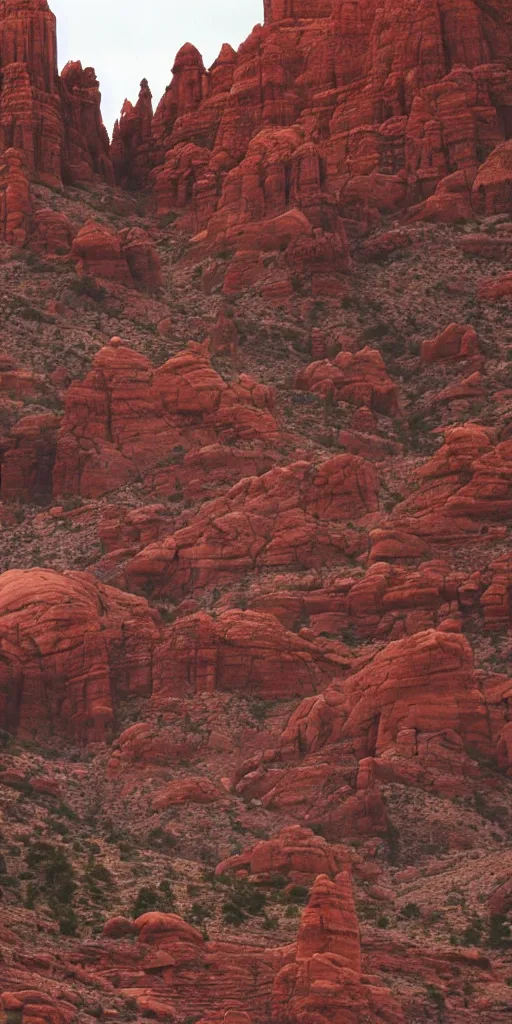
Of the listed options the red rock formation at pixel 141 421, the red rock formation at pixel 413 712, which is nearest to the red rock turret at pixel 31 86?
the red rock formation at pixel 141 421

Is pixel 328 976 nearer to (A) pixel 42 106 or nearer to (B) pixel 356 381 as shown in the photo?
(B) pixel 356 381

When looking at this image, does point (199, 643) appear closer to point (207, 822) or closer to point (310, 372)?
point (207, 822)

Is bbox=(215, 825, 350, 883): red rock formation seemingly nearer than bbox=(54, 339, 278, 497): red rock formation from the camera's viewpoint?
Yes

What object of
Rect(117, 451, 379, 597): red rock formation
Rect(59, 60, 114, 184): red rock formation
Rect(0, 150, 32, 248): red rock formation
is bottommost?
Rect(117, 451, 379, 597): red rock formation

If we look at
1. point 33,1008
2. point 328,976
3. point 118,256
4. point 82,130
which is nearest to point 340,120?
point 82,130

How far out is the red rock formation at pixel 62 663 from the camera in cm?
10269

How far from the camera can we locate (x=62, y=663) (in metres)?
103

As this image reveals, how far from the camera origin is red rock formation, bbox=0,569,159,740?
103 metres

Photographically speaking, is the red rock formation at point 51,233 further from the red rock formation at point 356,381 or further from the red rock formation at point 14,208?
the red rock formation at point 356,381

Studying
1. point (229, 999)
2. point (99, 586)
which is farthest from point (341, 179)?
point (229, 999)

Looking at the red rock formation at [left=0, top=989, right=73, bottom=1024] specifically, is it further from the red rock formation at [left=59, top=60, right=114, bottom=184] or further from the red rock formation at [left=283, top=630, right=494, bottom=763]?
the red rock formation at [left=59, top=60, right=114, bottom=184]

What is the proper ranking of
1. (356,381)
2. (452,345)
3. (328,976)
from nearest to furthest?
(328,976) < (356,381) < (452,345)

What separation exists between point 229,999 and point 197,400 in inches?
1824

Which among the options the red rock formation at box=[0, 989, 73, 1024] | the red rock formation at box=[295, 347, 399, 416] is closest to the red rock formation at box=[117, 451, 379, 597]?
the red rock formation at box=[295, 347, 399, 416]
